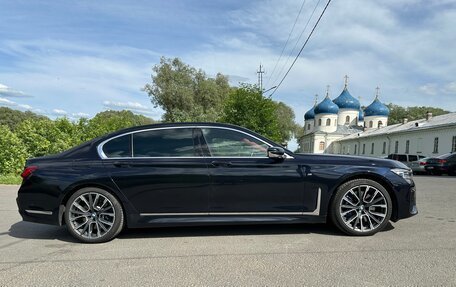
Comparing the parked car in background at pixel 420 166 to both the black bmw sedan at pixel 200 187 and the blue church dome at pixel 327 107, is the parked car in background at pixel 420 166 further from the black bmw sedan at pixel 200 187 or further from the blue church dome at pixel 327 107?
the blue church dome at pixel 327 107

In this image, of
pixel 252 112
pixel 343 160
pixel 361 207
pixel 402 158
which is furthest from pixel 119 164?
pixel 402 158

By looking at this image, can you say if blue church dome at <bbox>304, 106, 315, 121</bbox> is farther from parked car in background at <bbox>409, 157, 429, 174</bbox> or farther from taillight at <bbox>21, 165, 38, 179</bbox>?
taillight at <bbox>21, 165, 38, 179</bbox>

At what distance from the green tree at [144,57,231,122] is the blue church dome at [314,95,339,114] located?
3364cm

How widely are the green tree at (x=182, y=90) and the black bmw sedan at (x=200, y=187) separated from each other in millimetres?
37843

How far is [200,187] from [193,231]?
890mm

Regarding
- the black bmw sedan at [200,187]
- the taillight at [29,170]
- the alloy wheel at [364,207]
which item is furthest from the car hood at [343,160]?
the taillight at [29,170]

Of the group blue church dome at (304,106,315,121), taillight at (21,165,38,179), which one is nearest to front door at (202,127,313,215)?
taillight at (21,165,38,179)

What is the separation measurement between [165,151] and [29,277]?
2.17 m

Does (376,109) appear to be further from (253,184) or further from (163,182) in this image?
→ (163,182)

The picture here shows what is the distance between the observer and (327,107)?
7538 centimetres

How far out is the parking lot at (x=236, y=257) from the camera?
3.63 meters

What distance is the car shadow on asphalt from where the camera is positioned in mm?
5238

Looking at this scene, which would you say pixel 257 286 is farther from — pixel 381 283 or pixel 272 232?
pixel 272 232

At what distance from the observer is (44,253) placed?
4.50m
